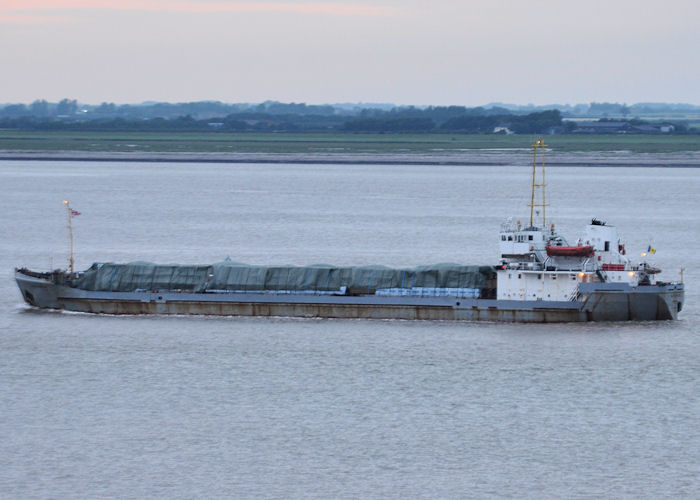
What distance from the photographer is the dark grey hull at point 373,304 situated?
58000 mm

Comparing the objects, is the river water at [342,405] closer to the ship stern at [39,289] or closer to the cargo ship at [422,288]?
the cargo ship at [422,288]

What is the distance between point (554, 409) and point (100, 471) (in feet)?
53.1

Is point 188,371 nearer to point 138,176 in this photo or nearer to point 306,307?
point 306,307

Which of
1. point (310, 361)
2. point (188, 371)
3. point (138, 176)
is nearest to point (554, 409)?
point (310, 361)

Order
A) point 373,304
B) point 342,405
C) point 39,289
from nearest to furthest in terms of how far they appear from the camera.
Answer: point 342,405 → point 373,304 → point 39,289

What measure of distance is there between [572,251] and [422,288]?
7629 mm

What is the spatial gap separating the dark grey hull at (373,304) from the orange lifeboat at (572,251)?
1534mm

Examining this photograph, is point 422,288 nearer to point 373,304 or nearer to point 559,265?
point 373,304

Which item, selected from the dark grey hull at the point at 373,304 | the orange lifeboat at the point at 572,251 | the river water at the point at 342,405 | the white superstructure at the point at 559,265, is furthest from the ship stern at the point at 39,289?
the orange lifeboat at the point at 572,251

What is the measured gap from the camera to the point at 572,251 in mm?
58344

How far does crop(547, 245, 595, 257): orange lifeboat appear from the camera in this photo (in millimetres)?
58281

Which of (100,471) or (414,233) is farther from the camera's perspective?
(414,233)

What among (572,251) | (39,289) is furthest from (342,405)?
(39,289)

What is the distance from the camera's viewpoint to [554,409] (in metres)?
44.5
